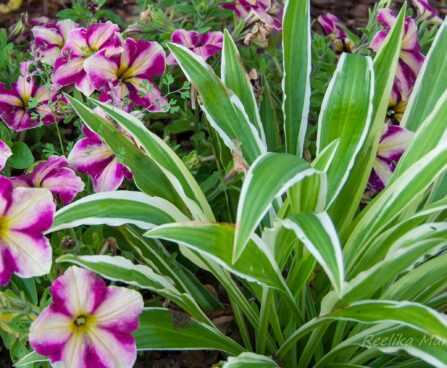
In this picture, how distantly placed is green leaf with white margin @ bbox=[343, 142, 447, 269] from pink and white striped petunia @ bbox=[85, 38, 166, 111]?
1.46 ft

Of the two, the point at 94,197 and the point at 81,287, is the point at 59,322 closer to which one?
the point at 81,287

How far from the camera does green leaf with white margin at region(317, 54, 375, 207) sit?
119 centimetres

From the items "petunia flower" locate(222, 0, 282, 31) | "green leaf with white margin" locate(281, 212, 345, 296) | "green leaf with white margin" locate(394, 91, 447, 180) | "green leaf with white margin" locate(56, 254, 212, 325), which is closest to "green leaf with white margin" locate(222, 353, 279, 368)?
"green leaf with white margin" locate(56, 254, 212, 325)

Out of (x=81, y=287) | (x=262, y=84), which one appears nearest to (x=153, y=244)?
(x=81, y=287)

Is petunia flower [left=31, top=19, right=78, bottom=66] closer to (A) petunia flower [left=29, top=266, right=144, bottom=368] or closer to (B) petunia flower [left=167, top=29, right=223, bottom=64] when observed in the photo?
(B) petunia flower [left=167, top=29, right=223, bottom=64]

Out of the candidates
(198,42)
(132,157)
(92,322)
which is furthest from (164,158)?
(198,42)

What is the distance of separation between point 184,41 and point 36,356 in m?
0.74

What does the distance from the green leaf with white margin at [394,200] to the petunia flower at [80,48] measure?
60 centimetres

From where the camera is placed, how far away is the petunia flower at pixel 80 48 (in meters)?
1.38

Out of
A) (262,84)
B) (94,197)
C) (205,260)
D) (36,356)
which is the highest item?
(262,84)

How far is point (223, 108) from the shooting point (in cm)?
127

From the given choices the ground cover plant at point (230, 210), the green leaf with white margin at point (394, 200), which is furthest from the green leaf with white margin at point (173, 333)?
the green leaf with white margin at point (394, 200)

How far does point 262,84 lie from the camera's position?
58.2 inches

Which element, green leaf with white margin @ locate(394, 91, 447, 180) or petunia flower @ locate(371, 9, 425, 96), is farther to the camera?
petunia flower @ locate(371, 9, 425, 96)
